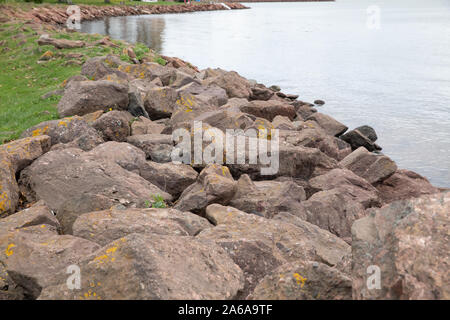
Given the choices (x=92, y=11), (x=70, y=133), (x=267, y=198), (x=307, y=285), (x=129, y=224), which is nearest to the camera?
(x=307, y=285)

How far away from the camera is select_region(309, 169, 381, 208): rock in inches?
428

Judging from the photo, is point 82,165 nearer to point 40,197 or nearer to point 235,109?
point 40,197

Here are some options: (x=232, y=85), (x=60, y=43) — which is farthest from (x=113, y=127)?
(x=60, y=43)

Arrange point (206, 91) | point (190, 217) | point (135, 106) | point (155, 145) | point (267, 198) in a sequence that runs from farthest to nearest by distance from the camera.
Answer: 1. point (206, 91)
2. point (135, 106)
3. point (155, 145)
4. point (267, 198)
5. point (190, 217)

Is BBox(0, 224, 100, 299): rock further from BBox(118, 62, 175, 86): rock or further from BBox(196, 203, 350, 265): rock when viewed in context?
BBox(118, 62, 175, 86): rock

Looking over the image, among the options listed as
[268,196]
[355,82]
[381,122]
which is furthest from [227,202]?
[355,82]

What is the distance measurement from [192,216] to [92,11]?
81894 mm

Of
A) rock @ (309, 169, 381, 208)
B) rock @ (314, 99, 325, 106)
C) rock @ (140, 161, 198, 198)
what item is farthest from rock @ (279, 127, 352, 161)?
rock @ (314, 99, 325, 106)

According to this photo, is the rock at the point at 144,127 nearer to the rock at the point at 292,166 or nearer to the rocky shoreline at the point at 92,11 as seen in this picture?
the rock at the point at 292,166

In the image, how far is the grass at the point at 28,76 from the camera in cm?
1473

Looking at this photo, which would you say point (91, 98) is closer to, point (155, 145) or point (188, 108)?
point (188, 108)

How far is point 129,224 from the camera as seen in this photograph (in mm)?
6910

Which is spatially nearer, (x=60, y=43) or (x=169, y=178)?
(x=169, y=178)

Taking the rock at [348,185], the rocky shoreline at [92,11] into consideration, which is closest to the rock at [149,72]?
the rock at [348,185]
